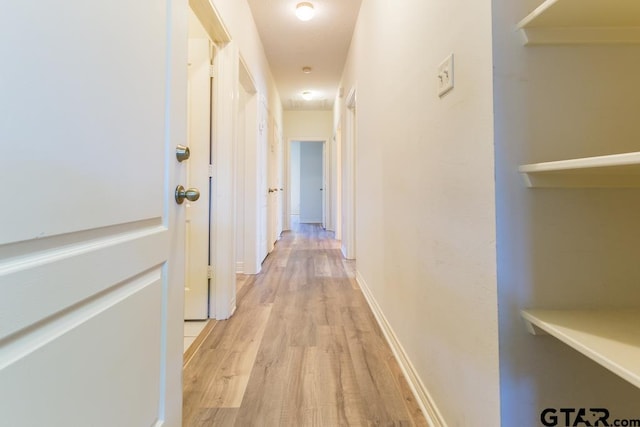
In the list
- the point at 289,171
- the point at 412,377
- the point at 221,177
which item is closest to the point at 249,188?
the point at 221,177

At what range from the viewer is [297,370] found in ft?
4.89

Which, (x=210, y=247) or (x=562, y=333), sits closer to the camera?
(x=562, y=333)

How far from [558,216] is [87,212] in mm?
1056

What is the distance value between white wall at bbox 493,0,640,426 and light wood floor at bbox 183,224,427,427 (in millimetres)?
592

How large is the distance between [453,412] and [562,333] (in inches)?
20.6

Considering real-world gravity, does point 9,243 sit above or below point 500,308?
above

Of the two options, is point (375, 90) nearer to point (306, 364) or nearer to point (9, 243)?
point (306, 364)

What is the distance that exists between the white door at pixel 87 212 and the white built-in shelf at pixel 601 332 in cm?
96

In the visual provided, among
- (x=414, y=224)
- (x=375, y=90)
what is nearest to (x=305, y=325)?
(x=414, y=224)

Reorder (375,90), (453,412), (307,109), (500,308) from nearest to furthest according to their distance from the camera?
(500,308) → (453,412) → (375,90) → (307,109)

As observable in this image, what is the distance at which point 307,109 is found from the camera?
21.2 feet

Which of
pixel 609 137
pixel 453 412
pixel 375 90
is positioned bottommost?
pixel 453 412

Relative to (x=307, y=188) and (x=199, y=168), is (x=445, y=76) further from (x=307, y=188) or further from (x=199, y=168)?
(x=307, y=188)

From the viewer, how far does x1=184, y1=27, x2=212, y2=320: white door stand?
2029 mm
